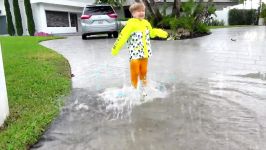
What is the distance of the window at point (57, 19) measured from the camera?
34219 millimetres

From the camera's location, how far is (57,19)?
35.8 metres

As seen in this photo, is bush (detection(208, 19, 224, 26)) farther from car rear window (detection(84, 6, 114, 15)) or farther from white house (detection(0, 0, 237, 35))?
car rear window (detection(84, 6, 114, 15))

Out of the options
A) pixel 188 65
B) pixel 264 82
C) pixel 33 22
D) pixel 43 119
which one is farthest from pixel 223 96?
pixel 33 22

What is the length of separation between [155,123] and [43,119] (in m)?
1.46

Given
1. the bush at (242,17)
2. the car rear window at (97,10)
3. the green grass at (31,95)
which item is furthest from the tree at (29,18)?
the green grass at (31,95)

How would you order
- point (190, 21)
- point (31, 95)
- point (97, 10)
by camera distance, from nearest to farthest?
point (31, 95) → point (190, 21) → point (97, 10)

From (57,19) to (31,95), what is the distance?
98.7 feet

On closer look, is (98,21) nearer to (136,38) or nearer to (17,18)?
(136,38)

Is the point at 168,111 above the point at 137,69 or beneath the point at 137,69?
beneath

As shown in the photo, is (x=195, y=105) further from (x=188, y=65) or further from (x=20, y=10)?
(x=20, y=10)

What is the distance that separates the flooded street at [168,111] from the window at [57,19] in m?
25.7

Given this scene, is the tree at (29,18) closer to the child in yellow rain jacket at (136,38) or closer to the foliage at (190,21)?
the foliage at (190,21)

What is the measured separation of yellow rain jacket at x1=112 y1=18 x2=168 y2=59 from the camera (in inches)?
252

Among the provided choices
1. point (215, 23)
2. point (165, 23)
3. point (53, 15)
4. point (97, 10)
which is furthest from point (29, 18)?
point (215, 23)
